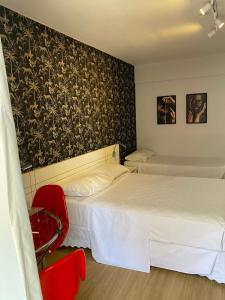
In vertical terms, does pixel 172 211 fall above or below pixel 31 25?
below

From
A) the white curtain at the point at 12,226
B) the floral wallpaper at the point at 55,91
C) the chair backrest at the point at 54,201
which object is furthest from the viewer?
the floral wallpaper at the point at 55,91

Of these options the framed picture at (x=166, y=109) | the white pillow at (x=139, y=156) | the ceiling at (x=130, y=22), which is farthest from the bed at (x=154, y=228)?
the framed picture at (x=166, y=109)

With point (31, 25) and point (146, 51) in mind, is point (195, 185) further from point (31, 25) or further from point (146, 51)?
point (31, 25)

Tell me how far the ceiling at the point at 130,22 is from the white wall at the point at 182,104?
69 cm

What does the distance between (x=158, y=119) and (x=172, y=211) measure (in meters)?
2.95

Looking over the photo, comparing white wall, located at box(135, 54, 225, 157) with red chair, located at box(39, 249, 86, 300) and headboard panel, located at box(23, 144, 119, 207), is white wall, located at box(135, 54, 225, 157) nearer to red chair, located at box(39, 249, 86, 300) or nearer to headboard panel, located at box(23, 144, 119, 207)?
headboard panel, located at box(23, 144, 119, 207)

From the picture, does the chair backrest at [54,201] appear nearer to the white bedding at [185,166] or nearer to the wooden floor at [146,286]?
the wooden floor at [146,286]

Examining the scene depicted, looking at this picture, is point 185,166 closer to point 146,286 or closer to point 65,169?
point 65,169

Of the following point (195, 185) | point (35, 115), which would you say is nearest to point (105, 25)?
point (35, 115)

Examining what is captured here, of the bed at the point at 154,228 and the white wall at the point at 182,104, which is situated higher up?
the white wall at the point at 182,104

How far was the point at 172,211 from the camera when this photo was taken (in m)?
2.22

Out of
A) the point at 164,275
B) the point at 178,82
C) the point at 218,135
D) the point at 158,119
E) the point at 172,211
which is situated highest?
the point at 178,82

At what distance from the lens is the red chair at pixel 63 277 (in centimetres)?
106

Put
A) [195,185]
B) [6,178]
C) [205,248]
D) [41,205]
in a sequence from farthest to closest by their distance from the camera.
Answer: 1. [195,185]
2. [41,205]
3. [205,248]
4. [6,178]
